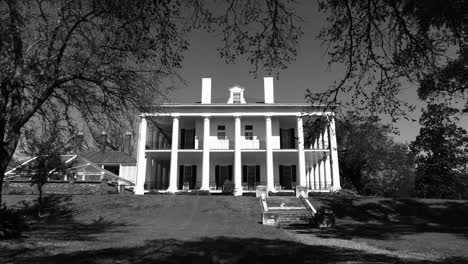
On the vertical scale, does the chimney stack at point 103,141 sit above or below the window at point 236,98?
below

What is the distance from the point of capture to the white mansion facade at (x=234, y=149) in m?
31.9

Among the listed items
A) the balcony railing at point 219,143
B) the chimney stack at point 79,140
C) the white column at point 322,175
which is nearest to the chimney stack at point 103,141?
the chimney stack at point 79,140

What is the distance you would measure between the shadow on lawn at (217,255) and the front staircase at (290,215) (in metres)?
7.81

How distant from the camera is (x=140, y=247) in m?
9.72

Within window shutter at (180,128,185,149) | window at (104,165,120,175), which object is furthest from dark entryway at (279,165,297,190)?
window at (104,165,120,175)

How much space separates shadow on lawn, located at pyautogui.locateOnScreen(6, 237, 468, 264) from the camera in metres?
8.02

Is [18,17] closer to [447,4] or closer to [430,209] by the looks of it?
[447,4]

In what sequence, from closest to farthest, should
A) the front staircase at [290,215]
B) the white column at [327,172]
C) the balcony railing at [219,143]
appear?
the front staircase at [290,215], the white column at [327,172], the balcony railing at [219,143]

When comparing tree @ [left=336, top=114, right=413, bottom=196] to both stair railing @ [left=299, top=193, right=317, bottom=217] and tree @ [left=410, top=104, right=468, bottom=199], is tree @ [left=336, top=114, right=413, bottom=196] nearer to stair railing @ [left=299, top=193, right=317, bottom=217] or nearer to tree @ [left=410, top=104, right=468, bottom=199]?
tree @ [left=410, top=104, right=468, bottom=199]

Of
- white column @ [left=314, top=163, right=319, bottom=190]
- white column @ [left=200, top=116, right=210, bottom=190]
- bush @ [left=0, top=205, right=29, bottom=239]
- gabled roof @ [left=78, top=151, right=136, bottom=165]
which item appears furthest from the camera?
gabled roof @ [left=78, top=151, right=136, bottom=165]

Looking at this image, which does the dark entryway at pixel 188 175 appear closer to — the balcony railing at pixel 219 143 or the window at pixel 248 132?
the balcony railing at pixel 219 143

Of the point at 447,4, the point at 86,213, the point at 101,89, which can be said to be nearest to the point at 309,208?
the point at 86,213

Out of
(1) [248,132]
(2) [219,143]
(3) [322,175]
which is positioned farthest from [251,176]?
(3) [322,175]

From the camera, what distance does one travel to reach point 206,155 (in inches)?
1254
